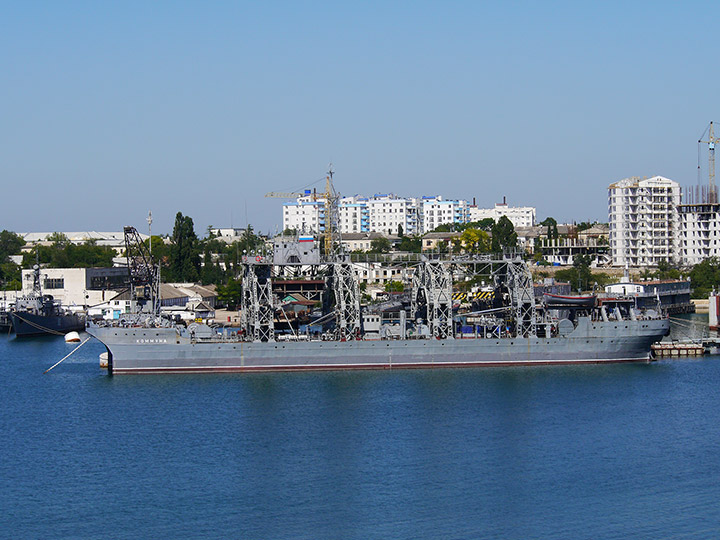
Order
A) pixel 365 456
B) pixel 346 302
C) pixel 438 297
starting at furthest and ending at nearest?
1. pixel 346 302
2. pixel 438 297
3. pixel 365 456

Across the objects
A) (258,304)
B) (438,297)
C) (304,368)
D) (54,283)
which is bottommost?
(304,368)

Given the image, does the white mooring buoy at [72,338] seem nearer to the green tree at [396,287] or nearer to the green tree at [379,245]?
the green tree at [396,287]

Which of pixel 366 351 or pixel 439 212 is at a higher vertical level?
pixel 439 212

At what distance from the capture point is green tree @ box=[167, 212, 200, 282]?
343 ft

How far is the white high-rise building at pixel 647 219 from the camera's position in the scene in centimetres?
11581

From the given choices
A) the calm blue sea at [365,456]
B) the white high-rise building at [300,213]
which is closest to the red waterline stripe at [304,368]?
the calm blue sea at [365,456]

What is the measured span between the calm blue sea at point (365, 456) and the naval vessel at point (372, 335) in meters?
1.82

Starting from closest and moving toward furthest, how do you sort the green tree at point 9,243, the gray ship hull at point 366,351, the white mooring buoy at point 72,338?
the gray ship hull at point 366,351, the white mooring buoy at point 72,338, the green tree at point 9,243

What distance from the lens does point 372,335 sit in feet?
186

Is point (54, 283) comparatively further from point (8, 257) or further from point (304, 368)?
point (304, 368)

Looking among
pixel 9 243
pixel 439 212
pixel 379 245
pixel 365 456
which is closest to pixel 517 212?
pixel 439 212

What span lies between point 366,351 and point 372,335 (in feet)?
7.18

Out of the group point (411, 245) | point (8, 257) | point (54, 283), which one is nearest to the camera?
point (54, 283)

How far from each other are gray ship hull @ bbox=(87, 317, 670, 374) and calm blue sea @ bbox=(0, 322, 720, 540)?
1588 millimetres
